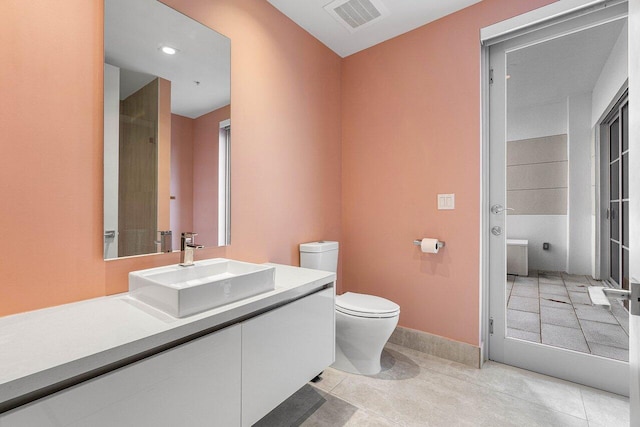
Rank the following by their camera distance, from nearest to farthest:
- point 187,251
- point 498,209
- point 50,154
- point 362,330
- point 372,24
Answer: point 50,154
point 187,251
point 362,330
point 498,209
point 372,24

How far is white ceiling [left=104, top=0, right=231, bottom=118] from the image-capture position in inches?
55.3

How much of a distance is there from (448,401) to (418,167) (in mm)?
1593

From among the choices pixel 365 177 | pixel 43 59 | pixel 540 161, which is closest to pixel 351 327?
pixel 365 177

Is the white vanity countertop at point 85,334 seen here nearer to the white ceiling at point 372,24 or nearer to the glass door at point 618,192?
the glass door at point 618,192

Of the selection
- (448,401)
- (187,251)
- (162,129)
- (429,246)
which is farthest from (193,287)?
(429,246)

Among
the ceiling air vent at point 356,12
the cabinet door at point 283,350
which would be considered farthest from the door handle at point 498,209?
the ceiling air vent at point 356,12

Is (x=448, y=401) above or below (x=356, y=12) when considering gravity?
below

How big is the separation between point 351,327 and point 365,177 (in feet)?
4.28

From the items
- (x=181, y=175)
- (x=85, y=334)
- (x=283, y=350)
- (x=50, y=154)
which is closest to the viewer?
(x=85, y=334)

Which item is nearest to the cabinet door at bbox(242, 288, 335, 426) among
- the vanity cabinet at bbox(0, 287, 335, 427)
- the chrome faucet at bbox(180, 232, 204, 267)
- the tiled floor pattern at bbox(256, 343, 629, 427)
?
the vanity cabinet at bbox(0, 287, 335, 427)

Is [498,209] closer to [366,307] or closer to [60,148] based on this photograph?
[366,307]

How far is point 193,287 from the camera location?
1.09m

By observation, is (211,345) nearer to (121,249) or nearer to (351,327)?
(121,249)

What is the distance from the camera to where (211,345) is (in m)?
1.08
